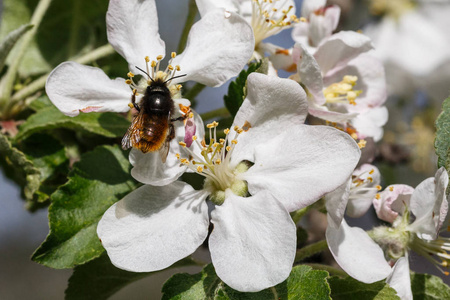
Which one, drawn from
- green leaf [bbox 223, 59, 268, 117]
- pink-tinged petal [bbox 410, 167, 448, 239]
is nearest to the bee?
green leaf [bbox 223, 59, 268, 117]

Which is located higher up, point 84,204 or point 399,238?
point 84,204

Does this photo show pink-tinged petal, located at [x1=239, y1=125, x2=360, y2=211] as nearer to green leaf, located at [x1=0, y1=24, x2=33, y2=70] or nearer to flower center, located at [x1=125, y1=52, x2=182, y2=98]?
flower center, located at [x1=125, y1=52, x2=182, y2=98]

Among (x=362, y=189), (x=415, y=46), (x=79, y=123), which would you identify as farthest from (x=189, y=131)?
(x=415, y=46)

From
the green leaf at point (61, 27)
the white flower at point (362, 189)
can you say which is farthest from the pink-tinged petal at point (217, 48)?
the green leaf at point (61, 27)

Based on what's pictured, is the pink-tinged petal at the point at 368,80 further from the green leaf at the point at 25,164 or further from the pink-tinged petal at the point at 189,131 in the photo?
the green leaf at the point at 25,164

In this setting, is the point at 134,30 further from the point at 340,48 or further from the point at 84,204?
the point at 340,48

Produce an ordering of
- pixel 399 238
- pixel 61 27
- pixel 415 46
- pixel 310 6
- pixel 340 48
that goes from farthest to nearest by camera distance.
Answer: pixel 415 46 < pixel 61 27 < pixel 310 6 < pixel 340 48 < pixel 399 238

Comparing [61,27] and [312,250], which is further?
[61,27]
